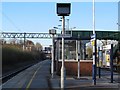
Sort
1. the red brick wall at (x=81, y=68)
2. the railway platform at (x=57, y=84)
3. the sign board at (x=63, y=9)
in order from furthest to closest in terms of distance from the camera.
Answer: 1. the red brick wall at (x=81, y=68)
2. the railway platform at (x=57, y=84)
3. the sign board at (x=63, y=9)

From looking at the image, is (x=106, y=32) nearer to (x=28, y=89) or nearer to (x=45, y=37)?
(x=45, y=37)

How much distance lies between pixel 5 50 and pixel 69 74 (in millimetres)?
29346

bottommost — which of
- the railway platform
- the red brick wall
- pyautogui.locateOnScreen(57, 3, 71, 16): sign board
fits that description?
the railway platform

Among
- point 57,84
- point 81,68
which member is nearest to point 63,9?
point 57,84

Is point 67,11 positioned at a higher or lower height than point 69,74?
higher

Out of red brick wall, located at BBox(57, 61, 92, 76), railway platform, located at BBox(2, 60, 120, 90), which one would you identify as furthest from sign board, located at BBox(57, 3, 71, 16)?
red brick wall, located at BBox(57, 61, 92, 76)

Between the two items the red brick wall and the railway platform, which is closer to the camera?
the railway platform

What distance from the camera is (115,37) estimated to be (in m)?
89.9

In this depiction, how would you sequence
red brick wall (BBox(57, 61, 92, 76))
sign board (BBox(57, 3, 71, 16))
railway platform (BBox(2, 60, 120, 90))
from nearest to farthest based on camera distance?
sign board (BBox(57, 3, 71, 16))
railway platform (BBox(2, 60, 120, 90))
red brick wall (BBox(57, 61, 92, 76))

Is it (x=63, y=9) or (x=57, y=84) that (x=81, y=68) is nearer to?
(x=57, y=84)

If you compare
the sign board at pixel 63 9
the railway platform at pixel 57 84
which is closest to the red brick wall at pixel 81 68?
the railway platform at pixel 57 84

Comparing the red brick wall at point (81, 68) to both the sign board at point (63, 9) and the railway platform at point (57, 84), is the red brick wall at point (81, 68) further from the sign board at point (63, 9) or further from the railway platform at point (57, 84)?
the sign board at point (63, 9)

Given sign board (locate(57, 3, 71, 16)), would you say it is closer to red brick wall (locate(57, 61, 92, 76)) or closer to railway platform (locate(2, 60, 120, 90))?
railway platform (locate(2, 60, 120, 90))

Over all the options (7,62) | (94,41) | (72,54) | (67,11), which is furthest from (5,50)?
(67,11)
